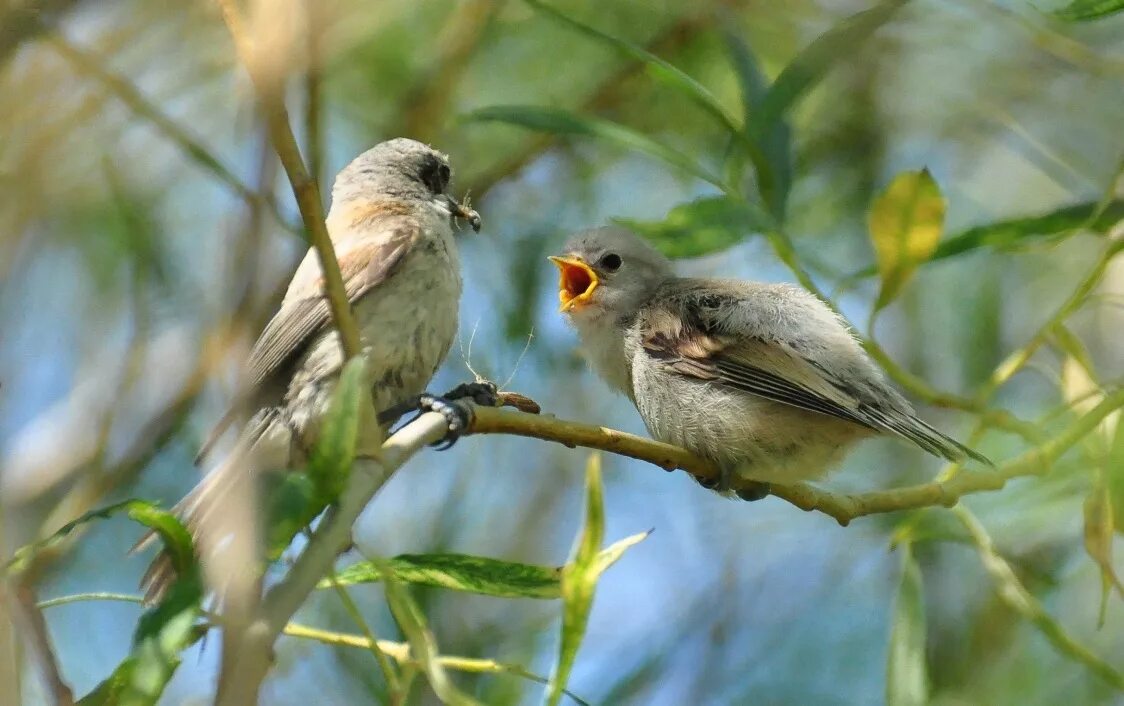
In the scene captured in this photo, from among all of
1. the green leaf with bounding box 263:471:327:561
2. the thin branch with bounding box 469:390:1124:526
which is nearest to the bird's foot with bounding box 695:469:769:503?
the thin branch with bounding box 469:390:1124:526

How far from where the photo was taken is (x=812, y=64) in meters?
2.84

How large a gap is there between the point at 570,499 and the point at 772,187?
267 centimetres

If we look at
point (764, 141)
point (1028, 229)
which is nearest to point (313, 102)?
point (764, 141)

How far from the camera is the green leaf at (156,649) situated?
1615mm

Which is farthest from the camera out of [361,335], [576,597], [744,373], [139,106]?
[744,373]

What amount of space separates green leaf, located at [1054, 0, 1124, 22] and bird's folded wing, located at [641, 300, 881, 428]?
1.20 metres

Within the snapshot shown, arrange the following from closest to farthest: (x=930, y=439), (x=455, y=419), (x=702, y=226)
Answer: (x=455, y=419)
(x=702, y=226)
(x=930, y=439)

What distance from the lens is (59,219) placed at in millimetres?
3701

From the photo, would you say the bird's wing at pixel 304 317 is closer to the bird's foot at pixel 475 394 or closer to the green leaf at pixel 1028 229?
the bird's foot at pixel 475 394

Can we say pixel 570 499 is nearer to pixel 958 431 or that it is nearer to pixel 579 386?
pixel 579 386

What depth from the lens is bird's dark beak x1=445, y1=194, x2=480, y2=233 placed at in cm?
437

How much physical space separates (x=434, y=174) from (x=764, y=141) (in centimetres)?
182

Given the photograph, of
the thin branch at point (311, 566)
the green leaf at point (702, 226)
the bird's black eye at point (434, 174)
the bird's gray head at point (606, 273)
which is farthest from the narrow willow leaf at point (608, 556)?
the bird's black eye at point (434, 174)

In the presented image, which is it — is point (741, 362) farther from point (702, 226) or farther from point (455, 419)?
point (455, 419)
